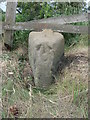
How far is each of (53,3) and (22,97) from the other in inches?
115

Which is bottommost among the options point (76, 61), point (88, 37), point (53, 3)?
point (76, 61)

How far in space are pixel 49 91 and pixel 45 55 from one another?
591 mm

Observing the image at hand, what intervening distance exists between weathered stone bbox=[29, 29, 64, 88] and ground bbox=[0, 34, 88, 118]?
0.14 m

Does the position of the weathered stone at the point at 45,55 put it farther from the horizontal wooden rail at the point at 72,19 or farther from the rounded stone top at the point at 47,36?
the horizontal wooden rail at the point at 72,19

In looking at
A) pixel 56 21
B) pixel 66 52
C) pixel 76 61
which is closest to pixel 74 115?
pixel 76 61

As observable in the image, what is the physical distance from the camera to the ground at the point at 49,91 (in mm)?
3037

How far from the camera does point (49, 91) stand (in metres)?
3.58

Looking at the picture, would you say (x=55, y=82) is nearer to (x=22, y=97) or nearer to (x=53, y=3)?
(x=22, y=97)

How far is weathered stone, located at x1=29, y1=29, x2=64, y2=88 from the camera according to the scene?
11.9ft

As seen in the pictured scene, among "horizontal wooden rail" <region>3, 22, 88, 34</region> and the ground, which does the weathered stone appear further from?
"horizontal wooden rail" <region>3, 22, 88, 34</region>

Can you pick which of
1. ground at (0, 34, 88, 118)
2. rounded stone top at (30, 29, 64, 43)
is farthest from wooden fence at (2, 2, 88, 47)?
ground at (0, 34, 88, 118)

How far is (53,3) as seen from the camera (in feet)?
17.8

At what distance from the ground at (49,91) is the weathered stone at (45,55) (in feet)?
0.46

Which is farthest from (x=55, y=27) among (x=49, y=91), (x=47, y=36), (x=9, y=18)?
(x=49, y=91)
